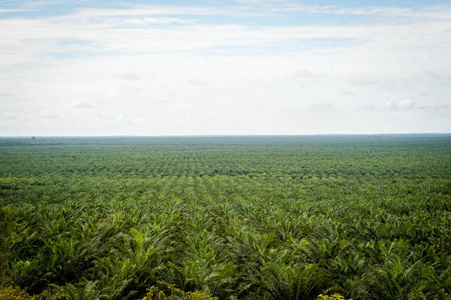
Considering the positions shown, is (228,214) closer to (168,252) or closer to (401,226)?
(168,252)

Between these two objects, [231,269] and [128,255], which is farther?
[128,255]

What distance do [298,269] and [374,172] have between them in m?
47.0

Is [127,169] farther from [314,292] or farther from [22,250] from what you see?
[314,292]

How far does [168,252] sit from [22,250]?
6895mm

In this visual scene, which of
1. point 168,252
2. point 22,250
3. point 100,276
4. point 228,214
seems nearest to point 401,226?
point 228,214

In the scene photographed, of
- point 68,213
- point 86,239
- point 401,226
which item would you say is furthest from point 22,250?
point 401,226

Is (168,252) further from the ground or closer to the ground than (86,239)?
closer to the ground

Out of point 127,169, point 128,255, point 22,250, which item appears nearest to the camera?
point 128,255

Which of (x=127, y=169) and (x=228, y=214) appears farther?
(x=127, y=169)

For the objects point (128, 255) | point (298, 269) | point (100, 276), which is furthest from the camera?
point (128, 255)

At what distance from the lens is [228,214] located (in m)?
21.4

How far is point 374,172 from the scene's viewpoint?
5172 cm

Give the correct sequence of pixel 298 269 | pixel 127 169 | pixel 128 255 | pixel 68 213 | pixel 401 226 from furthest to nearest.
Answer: pixel 127 169
pixel 68 213
pixel 401 226
pixel 128 255
pixel 298 269

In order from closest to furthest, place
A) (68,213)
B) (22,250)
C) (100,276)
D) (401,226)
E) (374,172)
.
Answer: (100,276) < (22,250) < (401,226) < (68,213) < (374,172)
